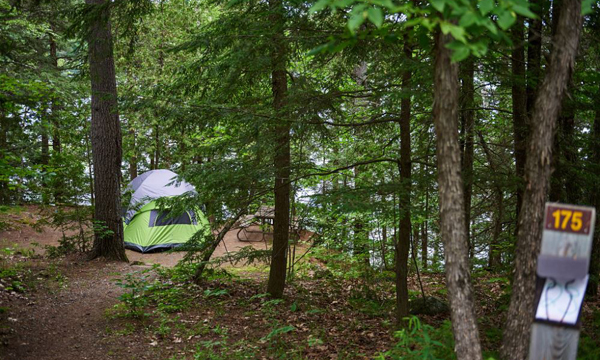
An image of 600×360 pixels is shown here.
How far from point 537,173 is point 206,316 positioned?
228 inches

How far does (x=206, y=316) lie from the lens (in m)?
7.12

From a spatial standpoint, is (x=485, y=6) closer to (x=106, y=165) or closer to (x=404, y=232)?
(x=404, y=232)

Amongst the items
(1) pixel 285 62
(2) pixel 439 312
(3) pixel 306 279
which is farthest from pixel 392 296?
(1) pixel 285 62

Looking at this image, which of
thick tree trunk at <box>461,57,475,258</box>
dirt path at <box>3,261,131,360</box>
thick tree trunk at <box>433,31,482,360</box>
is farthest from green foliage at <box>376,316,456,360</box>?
dirt path at <box>3,261,131,360</box>

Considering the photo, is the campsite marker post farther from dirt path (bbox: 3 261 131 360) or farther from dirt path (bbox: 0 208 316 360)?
dirt path (bbox: 3 261 131 360)

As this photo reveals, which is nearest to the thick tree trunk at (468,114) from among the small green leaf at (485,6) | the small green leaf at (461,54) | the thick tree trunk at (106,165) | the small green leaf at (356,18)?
the small green leaf at (485,6)

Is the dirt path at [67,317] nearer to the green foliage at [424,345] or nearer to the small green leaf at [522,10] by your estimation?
the green foliage at [424,345]

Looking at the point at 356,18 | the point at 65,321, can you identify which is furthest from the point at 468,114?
the point at 65,321

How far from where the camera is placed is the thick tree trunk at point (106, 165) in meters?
9.91

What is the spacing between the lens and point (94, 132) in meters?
10.1

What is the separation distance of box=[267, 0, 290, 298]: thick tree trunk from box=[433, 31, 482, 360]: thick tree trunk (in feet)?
10.9

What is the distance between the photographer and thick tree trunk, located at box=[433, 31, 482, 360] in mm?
2658

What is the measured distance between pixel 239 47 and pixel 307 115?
139 cm

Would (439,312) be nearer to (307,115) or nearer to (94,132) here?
(307,115)
